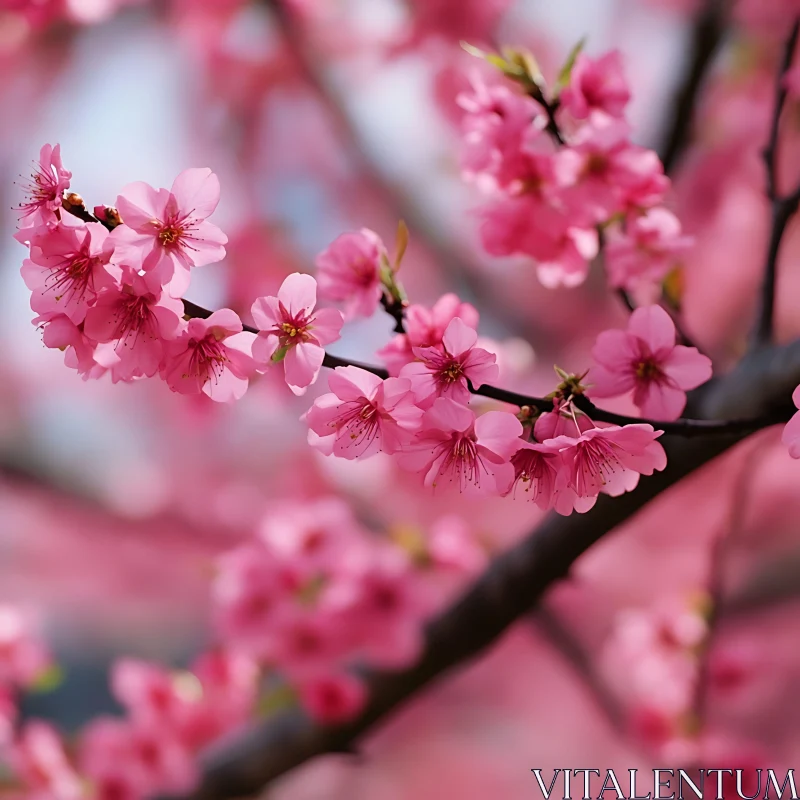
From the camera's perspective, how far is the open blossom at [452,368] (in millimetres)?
489

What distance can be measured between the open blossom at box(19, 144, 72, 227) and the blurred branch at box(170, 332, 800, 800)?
538 millimetres

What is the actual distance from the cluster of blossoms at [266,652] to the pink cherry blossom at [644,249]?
0.67 metres

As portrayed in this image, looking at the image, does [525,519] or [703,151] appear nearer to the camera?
[703,151]

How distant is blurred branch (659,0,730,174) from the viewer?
1414 mm

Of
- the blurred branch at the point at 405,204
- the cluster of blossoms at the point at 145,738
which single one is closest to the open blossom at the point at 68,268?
the cluster of blossoms at the point at 145,738

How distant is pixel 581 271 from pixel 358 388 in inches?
15.0

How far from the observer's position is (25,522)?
3.10 metres

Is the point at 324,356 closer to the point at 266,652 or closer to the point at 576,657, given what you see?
the point at 266,652

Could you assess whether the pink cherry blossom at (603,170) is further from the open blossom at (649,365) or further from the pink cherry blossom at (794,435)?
the pink cherry blossom at (794,435)

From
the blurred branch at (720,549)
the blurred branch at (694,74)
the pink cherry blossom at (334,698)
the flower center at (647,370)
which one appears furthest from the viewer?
the blurred branch at (694,74)

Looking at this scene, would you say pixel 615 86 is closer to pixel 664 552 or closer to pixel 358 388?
pixel 358 388

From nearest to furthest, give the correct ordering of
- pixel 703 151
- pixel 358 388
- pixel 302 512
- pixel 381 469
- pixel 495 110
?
pixel 358 388
pixel 495 110
pixel 302 512
pixel 703 151
pixel 381 469

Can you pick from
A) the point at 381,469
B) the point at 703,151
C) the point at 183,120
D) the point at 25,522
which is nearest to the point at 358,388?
the point at 703,151

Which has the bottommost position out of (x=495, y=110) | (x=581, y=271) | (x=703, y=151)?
(x=581, y=271)
